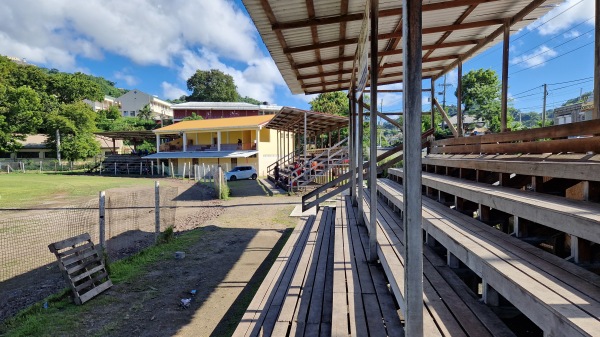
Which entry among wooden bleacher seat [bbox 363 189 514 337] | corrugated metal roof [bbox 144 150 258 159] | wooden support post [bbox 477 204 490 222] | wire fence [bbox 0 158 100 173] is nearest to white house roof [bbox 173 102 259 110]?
wire fence [bbox 0 158 100 173]

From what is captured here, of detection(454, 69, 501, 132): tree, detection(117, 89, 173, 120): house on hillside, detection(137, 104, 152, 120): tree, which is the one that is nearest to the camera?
detection(454, 69, 501, 132): tree

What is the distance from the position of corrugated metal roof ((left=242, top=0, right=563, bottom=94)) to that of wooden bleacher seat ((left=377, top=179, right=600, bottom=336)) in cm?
271

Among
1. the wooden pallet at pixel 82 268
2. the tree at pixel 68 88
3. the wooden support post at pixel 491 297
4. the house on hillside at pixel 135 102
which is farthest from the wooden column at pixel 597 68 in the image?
the house on hillside at pixel 135 102

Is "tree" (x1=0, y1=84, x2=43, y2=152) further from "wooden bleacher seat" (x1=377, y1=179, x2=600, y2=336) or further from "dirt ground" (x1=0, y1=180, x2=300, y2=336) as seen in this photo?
"wooden bleacher seat" (x1=377, y1=179, x2=600, y2=336)

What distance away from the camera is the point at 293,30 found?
13.3 ft

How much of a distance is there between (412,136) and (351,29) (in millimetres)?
3211

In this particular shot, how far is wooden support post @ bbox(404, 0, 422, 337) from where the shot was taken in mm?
1723

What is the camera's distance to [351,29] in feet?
14.6

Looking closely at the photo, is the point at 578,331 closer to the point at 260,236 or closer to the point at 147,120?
the point at 260,236

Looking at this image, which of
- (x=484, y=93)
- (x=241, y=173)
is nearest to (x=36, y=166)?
(x=241, y=173)

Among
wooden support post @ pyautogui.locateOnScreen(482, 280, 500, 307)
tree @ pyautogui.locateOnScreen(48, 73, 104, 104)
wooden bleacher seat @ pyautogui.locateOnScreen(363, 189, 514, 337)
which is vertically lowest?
wooden bleacher seat @ pyautogui.locateOnScreen(363, 189, 514, 337)

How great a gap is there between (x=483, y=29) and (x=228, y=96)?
7947cm

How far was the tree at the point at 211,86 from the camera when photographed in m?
79.3

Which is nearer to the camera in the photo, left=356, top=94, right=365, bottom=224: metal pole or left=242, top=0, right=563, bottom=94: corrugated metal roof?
left=242, top=0, right=563, bottom=94: corrugated metal roof
